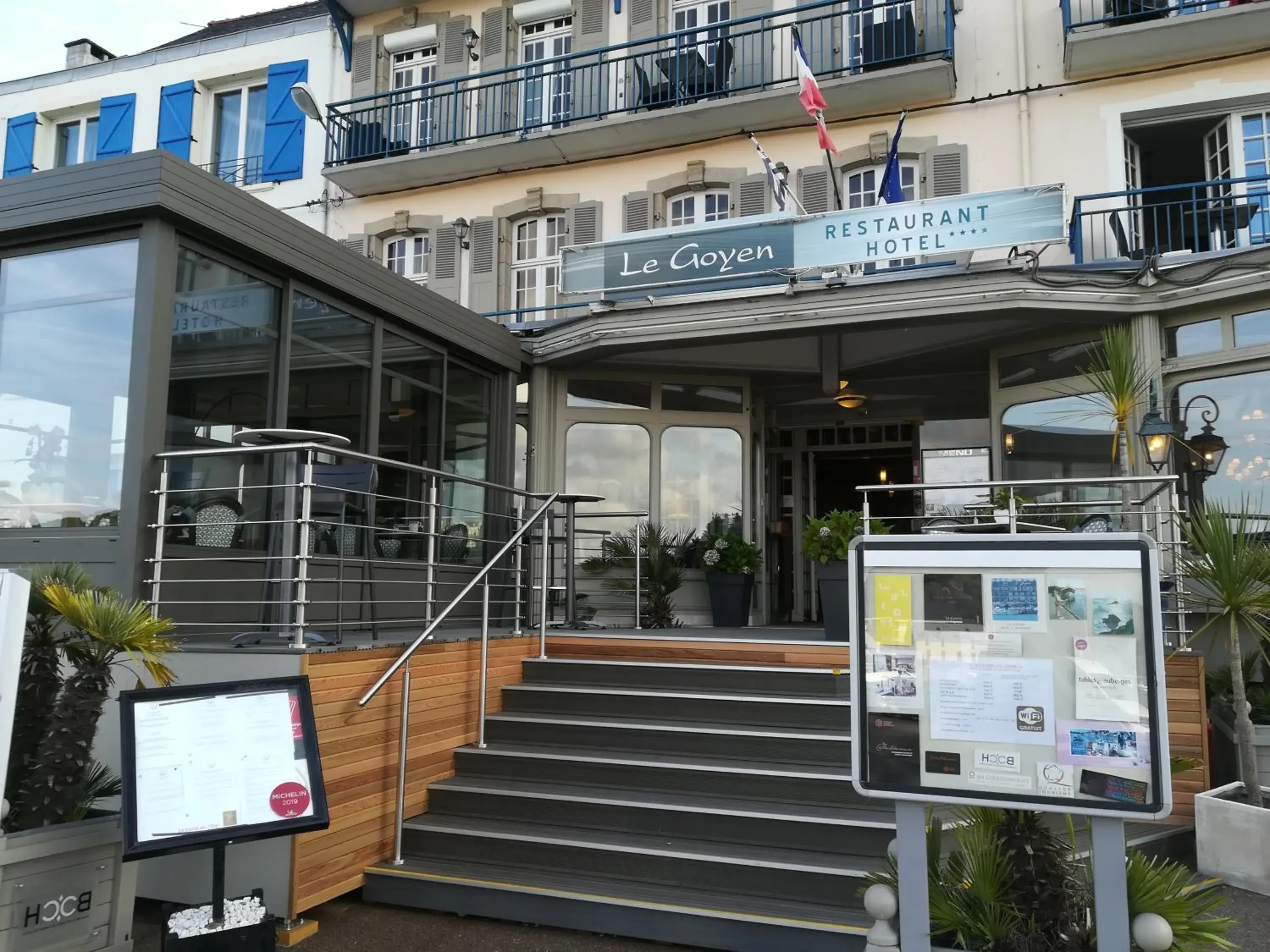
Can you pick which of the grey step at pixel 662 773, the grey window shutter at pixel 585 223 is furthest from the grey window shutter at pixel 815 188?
the grey step at pixel 662 773

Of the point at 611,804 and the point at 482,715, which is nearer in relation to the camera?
the point at 611,804

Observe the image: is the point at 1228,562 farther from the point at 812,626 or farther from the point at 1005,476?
the point at 812,626

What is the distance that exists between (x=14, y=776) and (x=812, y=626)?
7.30 meters

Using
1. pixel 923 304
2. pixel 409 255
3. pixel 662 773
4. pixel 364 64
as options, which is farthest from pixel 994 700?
pixel 364 64

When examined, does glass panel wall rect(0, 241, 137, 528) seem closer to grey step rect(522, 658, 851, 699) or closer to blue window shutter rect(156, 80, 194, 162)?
grey step rect(522, 658, 851, 699)

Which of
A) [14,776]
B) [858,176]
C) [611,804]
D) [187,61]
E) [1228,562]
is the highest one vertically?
[187,61]

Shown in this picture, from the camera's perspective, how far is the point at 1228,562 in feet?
16.1

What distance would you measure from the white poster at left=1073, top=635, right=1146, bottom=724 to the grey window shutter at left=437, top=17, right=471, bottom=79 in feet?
35.3

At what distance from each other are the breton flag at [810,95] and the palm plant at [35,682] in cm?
693

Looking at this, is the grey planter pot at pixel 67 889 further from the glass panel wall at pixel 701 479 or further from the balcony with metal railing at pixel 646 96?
the balcony with metal railing at pixel 646 96

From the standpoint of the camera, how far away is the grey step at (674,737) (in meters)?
5.01

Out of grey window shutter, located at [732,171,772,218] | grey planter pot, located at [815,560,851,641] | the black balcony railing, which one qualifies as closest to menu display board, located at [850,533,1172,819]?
grey planter pot, located at [815,560,851,641]

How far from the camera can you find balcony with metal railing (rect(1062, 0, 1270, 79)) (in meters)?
8.40

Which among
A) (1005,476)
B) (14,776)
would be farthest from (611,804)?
(1005,476)
